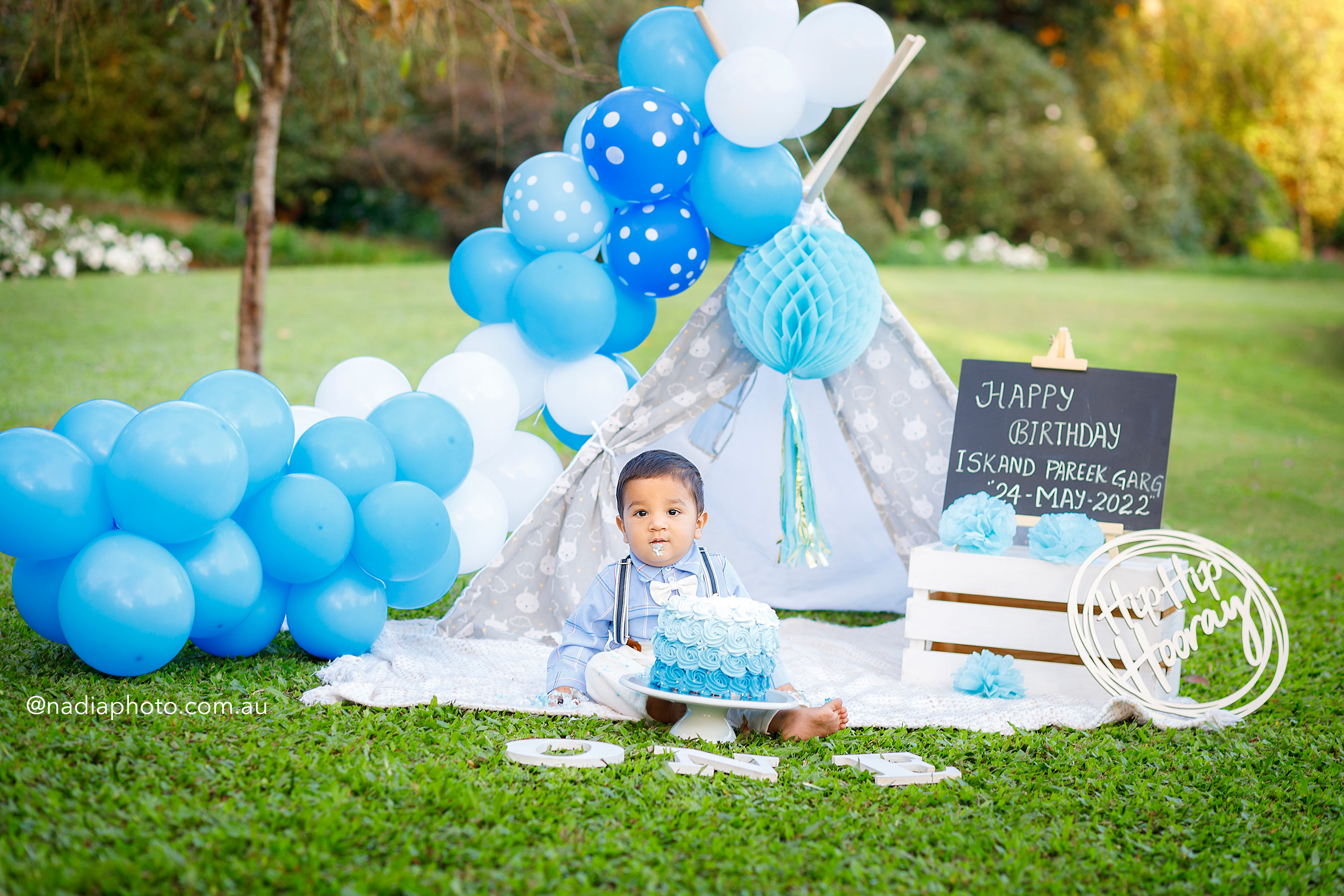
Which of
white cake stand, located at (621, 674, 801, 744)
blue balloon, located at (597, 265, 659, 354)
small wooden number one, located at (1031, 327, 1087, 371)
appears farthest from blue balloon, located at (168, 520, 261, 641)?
small wooden number one, located at (1031, 327, 1087, 371)

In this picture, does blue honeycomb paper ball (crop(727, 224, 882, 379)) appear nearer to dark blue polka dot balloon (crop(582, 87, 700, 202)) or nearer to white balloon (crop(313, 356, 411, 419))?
dark blue polka dot balloon (crop(582, 87, 700, 202))

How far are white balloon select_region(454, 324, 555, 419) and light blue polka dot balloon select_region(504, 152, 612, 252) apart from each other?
0.37 meters

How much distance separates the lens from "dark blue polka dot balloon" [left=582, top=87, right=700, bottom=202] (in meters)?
3.47

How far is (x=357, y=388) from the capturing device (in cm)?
386

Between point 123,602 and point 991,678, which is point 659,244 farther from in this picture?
point 123,602

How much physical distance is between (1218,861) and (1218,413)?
8500mm

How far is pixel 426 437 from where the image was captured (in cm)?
348

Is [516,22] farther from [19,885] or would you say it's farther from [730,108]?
[19,885]

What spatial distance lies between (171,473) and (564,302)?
1456 mm

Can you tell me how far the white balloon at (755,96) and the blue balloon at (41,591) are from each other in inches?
93.3

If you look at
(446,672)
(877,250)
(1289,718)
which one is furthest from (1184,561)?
(877,250)

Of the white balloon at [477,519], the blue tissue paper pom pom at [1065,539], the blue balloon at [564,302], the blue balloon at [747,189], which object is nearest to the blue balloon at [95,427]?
the white balloon at [477,519]

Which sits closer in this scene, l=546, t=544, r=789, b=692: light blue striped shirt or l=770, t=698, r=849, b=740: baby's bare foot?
l=770, t=698, r=849, b=740: baby's bare foot

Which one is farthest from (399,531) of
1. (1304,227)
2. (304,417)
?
(1304,227)
